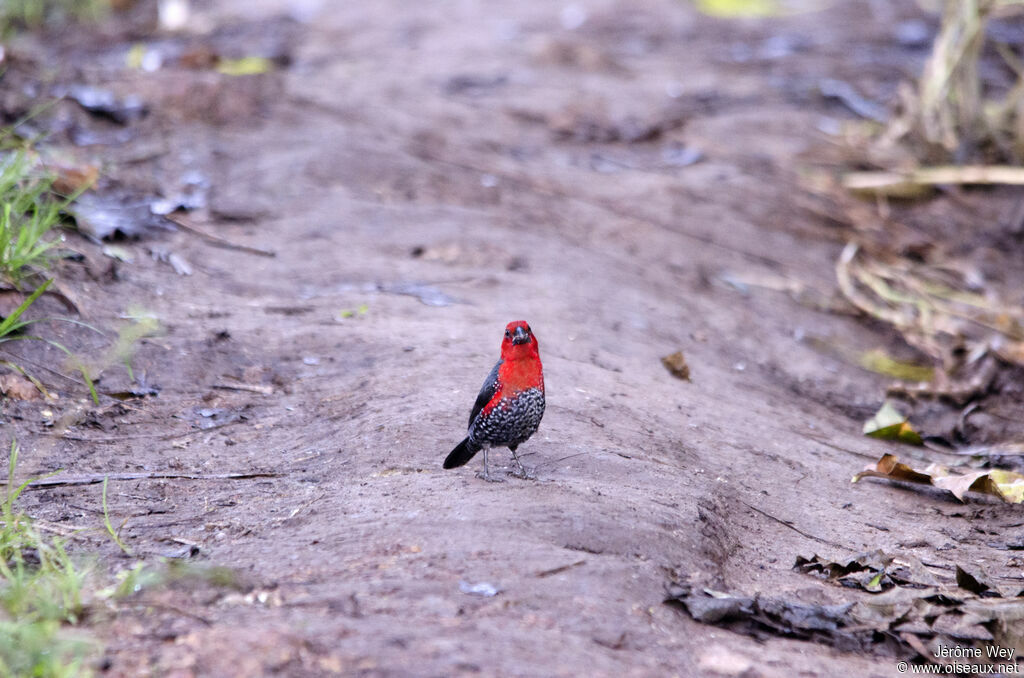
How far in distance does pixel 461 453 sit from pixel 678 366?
170 cm

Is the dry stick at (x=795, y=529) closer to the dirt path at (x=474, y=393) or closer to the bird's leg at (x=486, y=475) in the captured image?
the dirt path at (x=474, y=393)

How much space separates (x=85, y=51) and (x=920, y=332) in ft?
28.7

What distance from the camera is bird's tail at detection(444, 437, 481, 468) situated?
3504mm

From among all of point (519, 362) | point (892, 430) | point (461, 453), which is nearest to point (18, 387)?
point (461, 453)

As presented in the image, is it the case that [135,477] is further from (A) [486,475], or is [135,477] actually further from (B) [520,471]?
(B) [520,471]

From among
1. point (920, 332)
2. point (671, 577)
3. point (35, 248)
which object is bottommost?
point (920, 332)

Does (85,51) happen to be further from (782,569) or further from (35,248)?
(782,569)

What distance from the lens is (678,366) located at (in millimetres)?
4840

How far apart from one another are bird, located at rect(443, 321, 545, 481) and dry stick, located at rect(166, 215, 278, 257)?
2.58m

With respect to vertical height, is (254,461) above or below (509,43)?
below

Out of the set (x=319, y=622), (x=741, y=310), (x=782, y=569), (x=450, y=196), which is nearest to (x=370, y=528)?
(x=319, y=622)

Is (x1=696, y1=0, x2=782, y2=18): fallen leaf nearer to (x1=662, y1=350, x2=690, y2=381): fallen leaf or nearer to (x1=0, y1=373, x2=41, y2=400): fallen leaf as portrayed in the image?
(x1=662, y1=350, x2=690, y2=381): fallen leaf

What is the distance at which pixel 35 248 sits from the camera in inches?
171

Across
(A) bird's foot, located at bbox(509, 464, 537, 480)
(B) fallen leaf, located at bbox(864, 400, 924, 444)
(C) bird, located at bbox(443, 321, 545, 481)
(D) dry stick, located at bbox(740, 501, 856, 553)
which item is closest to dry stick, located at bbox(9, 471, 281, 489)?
(C) bird, located at bbox(443, 321, 545, 481)
